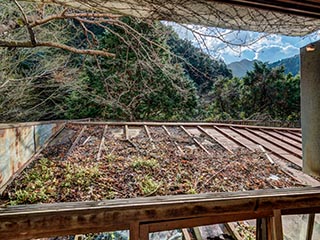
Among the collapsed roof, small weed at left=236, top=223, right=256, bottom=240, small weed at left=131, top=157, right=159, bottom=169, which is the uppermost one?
the collapsed roof

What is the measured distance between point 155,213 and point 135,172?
3075 millimetres

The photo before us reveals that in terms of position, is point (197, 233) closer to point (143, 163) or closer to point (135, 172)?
point (135, 172)

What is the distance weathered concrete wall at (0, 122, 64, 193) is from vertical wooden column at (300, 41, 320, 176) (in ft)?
11.0

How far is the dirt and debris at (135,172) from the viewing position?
320 cm

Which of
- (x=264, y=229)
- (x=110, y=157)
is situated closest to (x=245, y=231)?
(x=264, y=229)

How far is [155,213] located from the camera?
789 millimetres

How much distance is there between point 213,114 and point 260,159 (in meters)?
6.36

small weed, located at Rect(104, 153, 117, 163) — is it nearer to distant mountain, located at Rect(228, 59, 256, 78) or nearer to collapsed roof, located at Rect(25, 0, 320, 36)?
collapsed roof, located at Rect(25, 0, 320, 36)

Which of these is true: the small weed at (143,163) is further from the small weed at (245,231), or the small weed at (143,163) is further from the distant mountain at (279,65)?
the distant mountain at (279,65)

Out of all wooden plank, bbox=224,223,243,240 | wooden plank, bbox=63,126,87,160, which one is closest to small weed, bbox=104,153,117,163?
wooden plank, bbox=63,126,87,160

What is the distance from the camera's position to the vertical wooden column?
2025mm

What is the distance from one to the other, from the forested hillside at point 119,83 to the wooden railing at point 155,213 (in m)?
3.36

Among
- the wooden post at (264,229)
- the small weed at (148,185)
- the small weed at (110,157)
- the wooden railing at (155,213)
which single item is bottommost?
the small weed at (148,185)

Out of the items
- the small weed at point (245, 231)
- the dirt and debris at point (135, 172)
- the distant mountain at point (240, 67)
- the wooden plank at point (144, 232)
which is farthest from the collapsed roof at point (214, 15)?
the distant mountain at point (240, 67)
